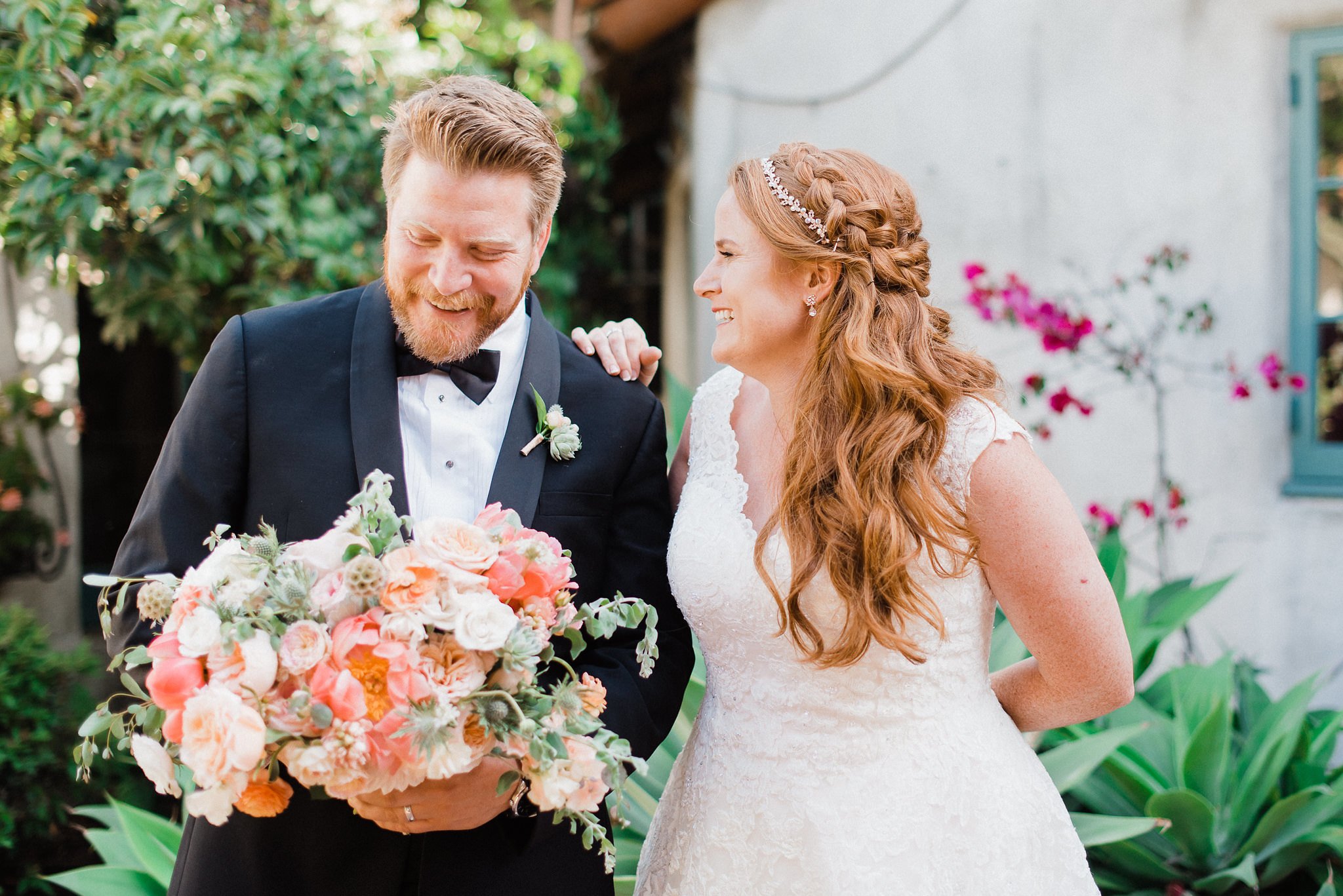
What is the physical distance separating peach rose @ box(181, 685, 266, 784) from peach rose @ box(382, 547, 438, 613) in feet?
0.72

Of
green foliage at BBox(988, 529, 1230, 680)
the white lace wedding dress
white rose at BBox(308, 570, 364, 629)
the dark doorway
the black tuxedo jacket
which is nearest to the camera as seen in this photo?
white rose at BBox(308, 570, 364, 629)

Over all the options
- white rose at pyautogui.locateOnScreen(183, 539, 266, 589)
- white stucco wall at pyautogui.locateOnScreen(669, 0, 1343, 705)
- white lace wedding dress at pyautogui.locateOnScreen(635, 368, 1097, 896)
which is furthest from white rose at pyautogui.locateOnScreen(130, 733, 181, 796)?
white stucco wall at pyautogui.locateOnScreen(669, 0, 1343, 705)

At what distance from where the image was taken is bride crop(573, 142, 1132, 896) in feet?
6.35

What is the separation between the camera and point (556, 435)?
6.55ft

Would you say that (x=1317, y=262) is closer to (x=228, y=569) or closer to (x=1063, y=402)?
(x=1063, y=402)

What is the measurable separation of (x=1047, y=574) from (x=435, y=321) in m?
1.22

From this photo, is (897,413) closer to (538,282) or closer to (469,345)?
(469,345)

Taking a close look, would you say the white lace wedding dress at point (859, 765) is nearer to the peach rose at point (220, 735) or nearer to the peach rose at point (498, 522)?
the peach rose at point (498, 522)

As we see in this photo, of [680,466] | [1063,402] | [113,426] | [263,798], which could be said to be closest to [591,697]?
[263,798]

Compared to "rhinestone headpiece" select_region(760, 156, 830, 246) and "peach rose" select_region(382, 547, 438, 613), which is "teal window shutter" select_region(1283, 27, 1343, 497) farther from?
"peach rose" select_region(382, 547, 438, 613)

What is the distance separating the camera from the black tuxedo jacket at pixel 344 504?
6.05 feet

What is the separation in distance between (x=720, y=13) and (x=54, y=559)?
4.11m

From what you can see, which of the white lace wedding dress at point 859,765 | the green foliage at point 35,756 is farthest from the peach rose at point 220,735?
the green foliage at point 35,756

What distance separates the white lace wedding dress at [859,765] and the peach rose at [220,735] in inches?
36.9
